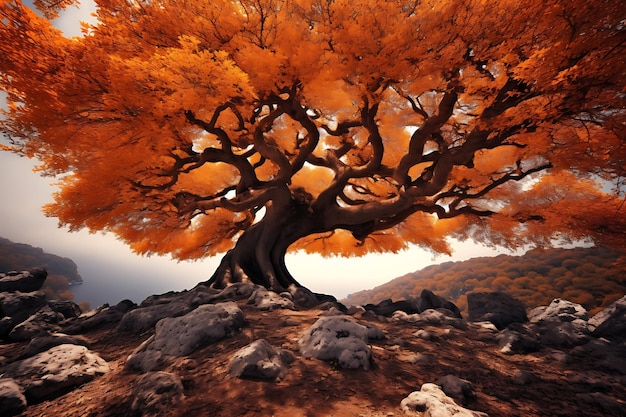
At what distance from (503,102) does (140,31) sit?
8.80 metres

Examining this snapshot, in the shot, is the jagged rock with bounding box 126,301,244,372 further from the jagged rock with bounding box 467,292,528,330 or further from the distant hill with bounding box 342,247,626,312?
the distant hill with bounding box 342,247,626,312

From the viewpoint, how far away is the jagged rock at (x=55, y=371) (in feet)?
8.77

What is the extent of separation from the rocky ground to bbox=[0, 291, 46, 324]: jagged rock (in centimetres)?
242

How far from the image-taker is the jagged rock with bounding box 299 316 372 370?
3.01m

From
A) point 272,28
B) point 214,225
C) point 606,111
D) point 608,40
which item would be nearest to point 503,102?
point 606,111

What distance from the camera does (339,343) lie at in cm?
324

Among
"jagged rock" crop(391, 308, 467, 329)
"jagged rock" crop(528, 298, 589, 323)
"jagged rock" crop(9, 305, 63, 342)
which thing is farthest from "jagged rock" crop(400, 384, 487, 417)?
"jagged rock" crop(9, 305, 63, 342)

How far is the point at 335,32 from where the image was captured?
6473mm

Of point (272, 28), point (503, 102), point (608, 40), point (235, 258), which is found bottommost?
point (235, 258)

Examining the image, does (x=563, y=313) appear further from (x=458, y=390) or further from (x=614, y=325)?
(x=458, y=390)

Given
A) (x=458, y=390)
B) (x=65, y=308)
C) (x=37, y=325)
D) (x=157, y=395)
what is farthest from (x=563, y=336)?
(x=65, y=308)

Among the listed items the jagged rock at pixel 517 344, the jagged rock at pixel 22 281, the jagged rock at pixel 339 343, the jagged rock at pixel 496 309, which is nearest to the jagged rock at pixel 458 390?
the jagged rock at pixel 339 343

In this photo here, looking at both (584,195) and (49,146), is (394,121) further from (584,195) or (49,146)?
(49,146)

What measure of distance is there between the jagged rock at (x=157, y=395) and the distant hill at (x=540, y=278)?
15.9 metres
